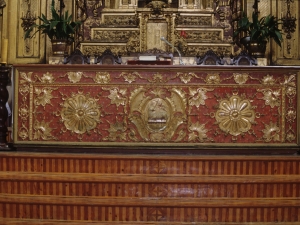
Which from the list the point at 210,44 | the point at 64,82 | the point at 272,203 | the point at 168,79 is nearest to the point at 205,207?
the point at 272,203

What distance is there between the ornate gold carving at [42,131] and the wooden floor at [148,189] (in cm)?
16

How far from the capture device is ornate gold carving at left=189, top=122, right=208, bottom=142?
343 centimetres

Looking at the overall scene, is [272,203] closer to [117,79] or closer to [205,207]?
[205,207]

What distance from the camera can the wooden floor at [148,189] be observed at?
3.24 m

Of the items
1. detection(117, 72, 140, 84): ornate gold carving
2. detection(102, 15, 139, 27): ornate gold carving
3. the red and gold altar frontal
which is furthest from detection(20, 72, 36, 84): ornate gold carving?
detection(102, 15, 139, 27): ornate gold carving

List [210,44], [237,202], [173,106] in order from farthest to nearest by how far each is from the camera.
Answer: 1. [210,44]
2. [173,106]
3. [237,202]

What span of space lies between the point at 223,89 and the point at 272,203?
0.94 metres

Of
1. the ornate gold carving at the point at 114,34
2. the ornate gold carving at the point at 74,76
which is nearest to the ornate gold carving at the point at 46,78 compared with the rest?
the ornate gold carving at the point at 74,76

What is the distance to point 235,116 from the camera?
3.44 meters

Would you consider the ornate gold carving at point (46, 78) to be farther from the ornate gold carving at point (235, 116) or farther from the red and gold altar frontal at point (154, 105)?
the ornate gold carving at point (235, 116)

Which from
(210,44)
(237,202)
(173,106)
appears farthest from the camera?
(210,44)

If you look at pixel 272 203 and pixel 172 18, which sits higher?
pixel 172 18

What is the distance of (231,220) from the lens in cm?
326

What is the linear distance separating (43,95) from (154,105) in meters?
0.89
